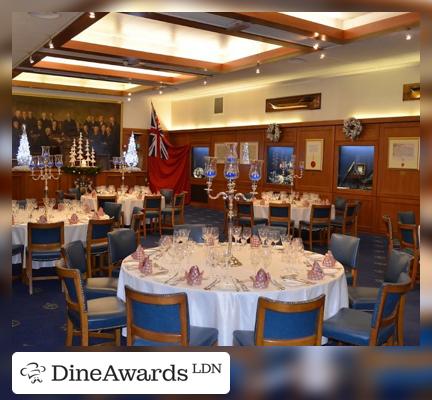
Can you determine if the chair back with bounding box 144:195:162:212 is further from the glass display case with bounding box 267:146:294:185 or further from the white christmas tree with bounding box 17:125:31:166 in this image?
the white christmas tree with bounding box 17:125:31:166

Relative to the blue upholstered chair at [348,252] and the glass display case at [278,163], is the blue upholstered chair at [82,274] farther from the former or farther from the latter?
the glass display case at [278,163]

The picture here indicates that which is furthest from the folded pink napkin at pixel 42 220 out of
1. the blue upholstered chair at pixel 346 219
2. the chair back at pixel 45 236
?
the blue upholstered chair at pixel 346 219

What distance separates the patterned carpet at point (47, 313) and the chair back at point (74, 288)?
2.10ft

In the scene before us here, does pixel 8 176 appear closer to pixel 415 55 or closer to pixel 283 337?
pixel 283 337

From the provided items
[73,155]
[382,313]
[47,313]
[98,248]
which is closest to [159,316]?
[382,313]

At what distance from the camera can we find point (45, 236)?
18.2 feet

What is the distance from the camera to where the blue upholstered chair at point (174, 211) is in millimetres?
9773

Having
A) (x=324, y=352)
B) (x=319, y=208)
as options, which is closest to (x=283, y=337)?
(x=324, y=352)

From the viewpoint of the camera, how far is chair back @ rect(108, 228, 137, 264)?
473 centimetres

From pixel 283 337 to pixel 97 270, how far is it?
4.03 metres

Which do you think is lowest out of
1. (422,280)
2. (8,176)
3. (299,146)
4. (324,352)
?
(324,352)

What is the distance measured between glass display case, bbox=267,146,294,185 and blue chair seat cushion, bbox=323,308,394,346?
848 cm

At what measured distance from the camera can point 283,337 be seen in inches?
113

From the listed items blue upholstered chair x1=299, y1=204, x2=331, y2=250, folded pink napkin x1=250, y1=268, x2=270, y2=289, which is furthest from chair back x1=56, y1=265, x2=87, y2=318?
blue upholstered chair x1=299, y1=204, x2=331, y2=250
